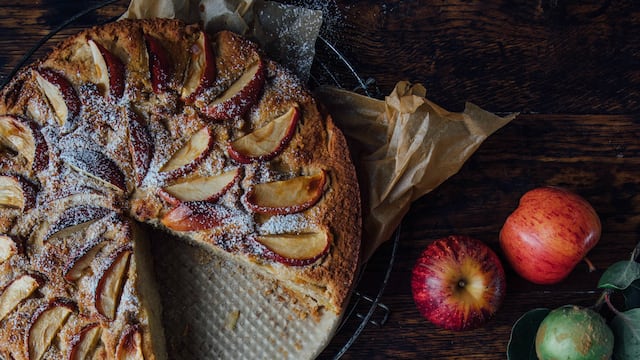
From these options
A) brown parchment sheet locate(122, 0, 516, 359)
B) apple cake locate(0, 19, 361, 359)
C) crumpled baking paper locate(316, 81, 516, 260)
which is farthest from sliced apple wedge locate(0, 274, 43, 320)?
crumpled baking paper locate(316, 81, 516, 260)

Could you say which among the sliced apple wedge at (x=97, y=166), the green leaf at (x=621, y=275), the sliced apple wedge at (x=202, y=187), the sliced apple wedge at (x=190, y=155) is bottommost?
the green leaf at (x=621, y=275)

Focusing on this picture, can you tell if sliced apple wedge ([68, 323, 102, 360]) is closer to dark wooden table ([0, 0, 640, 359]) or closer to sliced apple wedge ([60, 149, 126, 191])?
sliced apple wedge ([60, 149, 126, 191])

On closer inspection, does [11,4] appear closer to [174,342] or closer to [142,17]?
[142,17]

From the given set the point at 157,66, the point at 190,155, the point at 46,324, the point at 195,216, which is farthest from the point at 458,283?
the point at 46,324

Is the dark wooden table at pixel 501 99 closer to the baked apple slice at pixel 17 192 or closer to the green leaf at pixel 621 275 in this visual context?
the green leaf at pixel 621 275

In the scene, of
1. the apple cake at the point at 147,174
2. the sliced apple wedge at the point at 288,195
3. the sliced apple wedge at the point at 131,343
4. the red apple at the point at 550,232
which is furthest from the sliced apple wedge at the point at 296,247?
the red apple at the point at 550,232

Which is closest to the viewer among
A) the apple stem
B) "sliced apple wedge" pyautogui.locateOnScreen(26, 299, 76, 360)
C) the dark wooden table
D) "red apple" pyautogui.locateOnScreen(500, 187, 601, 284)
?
"sliced apple wedge" pyautogui.locateOnScreen(26, 299, 76, 360)
